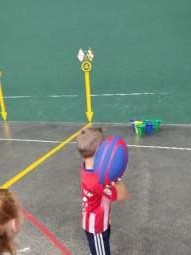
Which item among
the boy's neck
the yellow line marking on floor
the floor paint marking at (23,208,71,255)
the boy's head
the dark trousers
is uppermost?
the boy's head

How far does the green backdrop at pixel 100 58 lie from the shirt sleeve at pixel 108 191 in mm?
6995

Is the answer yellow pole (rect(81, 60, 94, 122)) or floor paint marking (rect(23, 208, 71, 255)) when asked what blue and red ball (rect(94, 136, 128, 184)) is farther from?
yellow pole (rect(81, 60, 94, 122))

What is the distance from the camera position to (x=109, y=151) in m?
3.40

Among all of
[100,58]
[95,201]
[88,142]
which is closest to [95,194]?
[95,201]

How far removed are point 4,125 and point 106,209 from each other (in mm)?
9120

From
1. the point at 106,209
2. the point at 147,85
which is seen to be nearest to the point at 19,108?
the point at 147,85

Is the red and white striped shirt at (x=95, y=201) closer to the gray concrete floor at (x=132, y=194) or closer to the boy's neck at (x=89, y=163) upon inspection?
the boy's neck at (x=89, y=163)

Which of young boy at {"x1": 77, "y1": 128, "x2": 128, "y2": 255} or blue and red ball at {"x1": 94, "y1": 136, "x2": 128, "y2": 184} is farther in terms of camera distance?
young boy at {"x1": 77, "y1": 128, "x2": 128, "y2": 255}

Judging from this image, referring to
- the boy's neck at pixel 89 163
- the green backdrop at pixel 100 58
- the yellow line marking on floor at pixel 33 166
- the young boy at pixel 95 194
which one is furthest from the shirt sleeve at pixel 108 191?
the green backdrop at pixel 100 58

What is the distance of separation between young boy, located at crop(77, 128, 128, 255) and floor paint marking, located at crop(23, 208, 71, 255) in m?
1.09

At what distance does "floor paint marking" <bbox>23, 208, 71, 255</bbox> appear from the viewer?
15.6 feet

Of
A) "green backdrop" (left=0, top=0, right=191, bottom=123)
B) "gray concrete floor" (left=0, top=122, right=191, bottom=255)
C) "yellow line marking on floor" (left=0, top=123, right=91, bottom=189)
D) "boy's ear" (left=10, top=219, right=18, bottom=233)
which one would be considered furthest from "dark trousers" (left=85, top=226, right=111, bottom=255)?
"green backdrop" (left=0, top=0, right=191, bottom=123)

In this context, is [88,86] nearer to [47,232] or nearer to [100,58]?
[100,58]

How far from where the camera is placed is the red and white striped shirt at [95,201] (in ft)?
11.4
